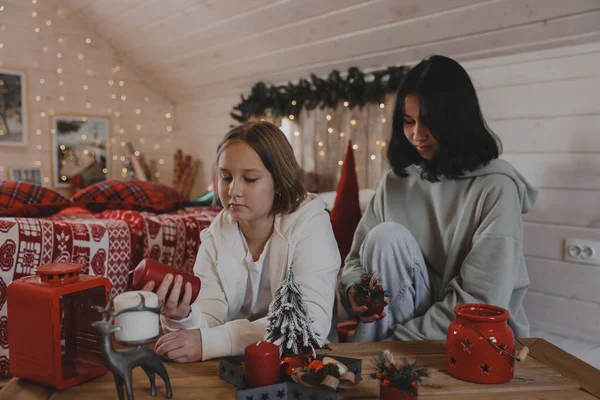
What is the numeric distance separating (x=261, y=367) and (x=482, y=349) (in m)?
0.44

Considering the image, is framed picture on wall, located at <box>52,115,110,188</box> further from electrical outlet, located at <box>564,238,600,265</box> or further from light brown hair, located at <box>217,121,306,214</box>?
electrical outlet, located at <box>564,238,600,265</box>

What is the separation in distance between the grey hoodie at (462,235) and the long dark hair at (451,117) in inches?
2.1

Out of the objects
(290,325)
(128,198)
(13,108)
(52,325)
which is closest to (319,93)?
(128,198)

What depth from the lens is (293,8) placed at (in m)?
2.81

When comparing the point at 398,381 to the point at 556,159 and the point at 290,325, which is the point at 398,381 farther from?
the point at 556,159

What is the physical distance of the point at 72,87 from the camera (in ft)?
14.6

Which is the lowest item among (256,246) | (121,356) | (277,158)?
→ (121,356)

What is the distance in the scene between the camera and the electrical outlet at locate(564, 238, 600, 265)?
197 cm

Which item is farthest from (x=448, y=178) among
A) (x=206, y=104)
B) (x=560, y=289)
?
(x=206, y=104)

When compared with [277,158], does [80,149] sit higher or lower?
higher

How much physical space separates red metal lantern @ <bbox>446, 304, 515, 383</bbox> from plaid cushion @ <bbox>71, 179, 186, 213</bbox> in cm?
225

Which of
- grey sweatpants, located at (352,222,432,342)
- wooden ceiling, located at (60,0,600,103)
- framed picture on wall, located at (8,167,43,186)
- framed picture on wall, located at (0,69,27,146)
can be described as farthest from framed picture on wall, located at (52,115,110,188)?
grey sweatpants, located at (352,222,432,342)

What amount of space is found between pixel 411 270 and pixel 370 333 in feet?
0.75

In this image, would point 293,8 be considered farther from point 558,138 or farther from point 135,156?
point 135,156
